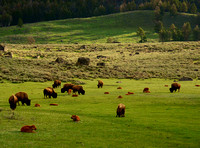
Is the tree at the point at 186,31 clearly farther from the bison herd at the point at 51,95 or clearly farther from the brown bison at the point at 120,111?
the brown bison at the point at 120,111

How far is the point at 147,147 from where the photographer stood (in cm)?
1405

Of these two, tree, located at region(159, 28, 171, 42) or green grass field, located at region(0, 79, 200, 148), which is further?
tree, located at region(159, 28, 171, 42)

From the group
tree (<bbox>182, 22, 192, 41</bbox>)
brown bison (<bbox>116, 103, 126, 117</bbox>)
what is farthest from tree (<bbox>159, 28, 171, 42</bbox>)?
brown bison (<bbox>116, 103, 126, 117</bbox>)

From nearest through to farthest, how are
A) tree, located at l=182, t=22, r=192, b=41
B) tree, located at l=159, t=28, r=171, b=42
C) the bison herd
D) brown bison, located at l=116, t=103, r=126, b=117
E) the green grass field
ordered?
the green grass field, the bison herd, brown bison, located at l=116, t=103, r=126, b=117, tree, located at l=159, t=28, r=171, b=42, tree, located at l=182, t=22, r=192, b=41

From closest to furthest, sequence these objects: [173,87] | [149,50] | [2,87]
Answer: [173,87]
[2,87]
[149,50]

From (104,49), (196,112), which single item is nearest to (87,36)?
(104,49)

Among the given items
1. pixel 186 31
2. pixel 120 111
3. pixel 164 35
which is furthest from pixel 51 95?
pixel 186 31

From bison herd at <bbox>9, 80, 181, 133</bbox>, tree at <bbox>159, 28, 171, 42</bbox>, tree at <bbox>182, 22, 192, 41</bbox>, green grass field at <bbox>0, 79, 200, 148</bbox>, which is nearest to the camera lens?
green grass field at <bbox>0, 79, 200, 148</bbox>

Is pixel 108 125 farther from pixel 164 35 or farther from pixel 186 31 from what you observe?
pixel 186 31

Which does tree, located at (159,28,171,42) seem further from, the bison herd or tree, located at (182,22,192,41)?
the bison herd

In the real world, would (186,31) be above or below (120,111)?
above

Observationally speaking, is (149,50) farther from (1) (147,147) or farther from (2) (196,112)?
(1) (147,147)

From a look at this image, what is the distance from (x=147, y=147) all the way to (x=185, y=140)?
2.32 m

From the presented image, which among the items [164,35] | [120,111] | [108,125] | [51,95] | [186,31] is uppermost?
[186,31]
